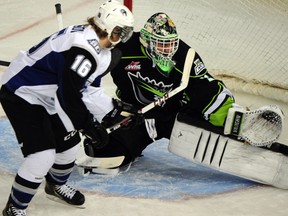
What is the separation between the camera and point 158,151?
3.34m

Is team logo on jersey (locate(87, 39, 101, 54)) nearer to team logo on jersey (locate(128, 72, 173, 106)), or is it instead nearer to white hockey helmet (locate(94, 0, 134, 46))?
white hockey helmet (locate(94, 0, 134, 46))

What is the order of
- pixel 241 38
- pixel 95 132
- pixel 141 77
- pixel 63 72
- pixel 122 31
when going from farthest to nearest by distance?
pixel 241 38 → pixel 141 77 → pixel 95 132 → pixel 122 31 → pixel 63 72

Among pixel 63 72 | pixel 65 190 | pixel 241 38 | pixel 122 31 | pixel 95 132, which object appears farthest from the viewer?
pixel 241 38

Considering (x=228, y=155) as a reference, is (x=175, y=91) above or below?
above

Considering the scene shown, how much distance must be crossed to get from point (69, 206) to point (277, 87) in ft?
5.10

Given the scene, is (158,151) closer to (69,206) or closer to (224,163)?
(224,163)

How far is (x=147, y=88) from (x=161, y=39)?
1.05 feet

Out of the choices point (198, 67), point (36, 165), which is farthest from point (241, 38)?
point (36, 165)

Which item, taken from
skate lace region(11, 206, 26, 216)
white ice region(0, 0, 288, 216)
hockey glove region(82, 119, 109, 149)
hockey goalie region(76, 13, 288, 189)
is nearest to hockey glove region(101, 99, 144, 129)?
hockey goalie region(76, 13, 288, 189)

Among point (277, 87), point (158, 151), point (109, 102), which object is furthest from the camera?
point (277, 87)

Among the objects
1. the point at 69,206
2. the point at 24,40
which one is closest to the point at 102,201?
the point at 69,206

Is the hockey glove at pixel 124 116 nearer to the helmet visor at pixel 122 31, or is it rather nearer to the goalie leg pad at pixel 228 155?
the goalie leg pad at pixel 228 155

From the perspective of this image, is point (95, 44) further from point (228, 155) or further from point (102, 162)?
point (228, 155)

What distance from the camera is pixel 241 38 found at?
3967mm
